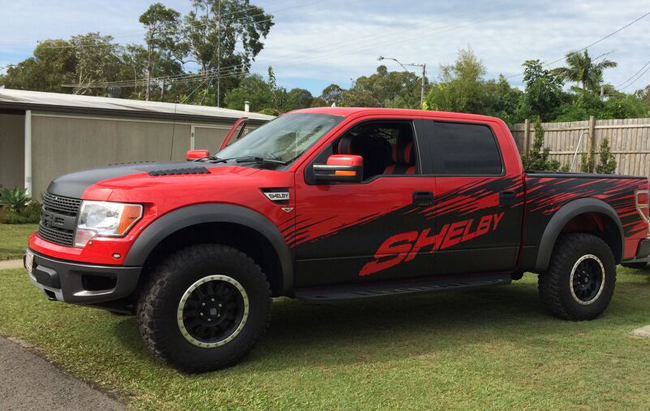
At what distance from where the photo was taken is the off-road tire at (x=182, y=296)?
13.6ft

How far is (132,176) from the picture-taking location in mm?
4367

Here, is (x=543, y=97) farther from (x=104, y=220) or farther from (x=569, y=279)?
(x=104, y=220)

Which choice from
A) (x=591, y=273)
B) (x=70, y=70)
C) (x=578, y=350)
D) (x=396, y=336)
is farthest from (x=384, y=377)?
(x=70, y=70)

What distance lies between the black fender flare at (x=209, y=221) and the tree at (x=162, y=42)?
56911 millimetres

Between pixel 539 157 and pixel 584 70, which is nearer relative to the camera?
pixel 539 157

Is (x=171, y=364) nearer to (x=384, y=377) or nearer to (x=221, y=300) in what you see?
(x=221, y=300)

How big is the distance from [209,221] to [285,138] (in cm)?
121

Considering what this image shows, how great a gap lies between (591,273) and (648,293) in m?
1.83

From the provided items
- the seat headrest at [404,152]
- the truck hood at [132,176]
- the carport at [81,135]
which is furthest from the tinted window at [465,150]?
the carport at [81,135]

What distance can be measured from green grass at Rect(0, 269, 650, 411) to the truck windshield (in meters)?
1.54

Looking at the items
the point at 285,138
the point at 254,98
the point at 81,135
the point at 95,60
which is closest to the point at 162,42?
the point at 95,60

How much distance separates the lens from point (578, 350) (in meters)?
4.97

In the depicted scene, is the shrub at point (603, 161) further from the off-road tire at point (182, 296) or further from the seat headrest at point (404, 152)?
the off-road tire at point (182, 296)

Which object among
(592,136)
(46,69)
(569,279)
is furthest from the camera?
(46,69)
